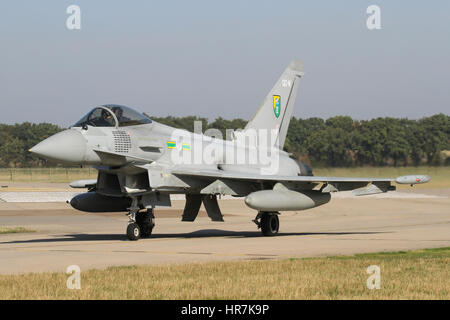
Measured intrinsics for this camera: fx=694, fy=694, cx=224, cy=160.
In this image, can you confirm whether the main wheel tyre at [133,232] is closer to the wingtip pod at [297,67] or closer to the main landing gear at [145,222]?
the main landing gear at [145,222]

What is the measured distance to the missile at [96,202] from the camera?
19953 millimetres

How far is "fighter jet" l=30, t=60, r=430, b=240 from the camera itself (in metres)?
17.1

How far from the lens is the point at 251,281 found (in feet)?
33.1

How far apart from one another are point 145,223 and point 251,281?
9911 millimetres

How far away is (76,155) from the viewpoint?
16391mm

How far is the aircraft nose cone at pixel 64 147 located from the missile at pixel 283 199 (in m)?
4.43

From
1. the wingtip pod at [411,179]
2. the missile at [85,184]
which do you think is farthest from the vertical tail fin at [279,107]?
the missile at [85,184]

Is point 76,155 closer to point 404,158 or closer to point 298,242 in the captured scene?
point 298,242

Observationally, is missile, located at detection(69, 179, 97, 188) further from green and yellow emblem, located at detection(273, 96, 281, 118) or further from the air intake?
green and yellow emblem, located at detection(273, 96, 281, 118)

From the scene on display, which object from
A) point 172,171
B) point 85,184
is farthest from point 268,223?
point 85,184

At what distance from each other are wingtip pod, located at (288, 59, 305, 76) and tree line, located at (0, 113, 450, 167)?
1505 cm

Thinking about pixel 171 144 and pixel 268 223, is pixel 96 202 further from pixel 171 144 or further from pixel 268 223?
pixel 268 223

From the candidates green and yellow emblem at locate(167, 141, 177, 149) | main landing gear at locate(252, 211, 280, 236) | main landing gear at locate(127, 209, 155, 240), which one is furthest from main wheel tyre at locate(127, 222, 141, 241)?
main landing gear at locate(252, 211, 280, 236)

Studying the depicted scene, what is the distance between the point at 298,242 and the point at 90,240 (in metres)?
5.64
